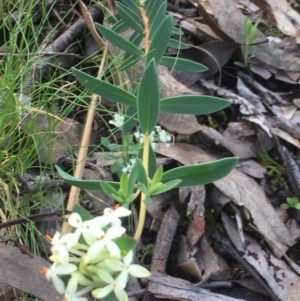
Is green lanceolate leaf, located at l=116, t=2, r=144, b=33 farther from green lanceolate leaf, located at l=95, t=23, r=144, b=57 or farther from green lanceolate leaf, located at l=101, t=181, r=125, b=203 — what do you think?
green lanceolate leaf, located at l=101, t=181, r=125, b=203

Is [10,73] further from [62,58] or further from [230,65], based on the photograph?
[230,65]

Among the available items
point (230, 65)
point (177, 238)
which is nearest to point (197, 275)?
point (177, 238)

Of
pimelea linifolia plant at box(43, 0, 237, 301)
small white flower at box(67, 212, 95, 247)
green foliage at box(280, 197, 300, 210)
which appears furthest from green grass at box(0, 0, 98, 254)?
green foliage at box(280, 197, 300, 210)

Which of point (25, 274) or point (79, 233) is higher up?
point (79, 233)

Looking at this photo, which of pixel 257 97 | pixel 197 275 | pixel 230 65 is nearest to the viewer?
pixel 197 275

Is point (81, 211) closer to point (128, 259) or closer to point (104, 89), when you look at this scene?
point (128, 259)

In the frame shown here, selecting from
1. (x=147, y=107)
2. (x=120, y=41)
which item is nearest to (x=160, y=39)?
(x=120, y=41)

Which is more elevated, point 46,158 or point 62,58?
point 62,58
